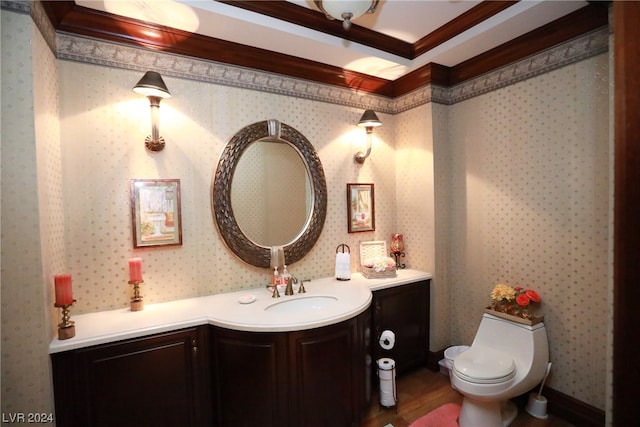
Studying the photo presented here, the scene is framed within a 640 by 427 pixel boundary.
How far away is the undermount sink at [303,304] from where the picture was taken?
1987 mm

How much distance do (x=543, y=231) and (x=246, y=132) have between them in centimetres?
227

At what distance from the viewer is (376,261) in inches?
100

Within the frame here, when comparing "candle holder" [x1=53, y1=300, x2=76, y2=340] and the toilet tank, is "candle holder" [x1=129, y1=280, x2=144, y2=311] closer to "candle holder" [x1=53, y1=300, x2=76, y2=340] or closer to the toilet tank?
"candle holder" [x1=53, y1=300, x2=76, y2=340]

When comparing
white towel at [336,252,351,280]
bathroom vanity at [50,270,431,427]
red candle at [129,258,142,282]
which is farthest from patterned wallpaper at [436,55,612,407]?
red candle at [129,258,142,282]

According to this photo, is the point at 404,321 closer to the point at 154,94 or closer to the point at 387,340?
the point at 387,340

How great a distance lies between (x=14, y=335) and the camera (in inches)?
51.8

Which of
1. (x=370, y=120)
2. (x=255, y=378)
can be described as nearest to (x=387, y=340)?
(x=255, y=378)

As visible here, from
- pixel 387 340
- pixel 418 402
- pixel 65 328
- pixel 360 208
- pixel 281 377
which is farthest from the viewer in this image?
pixel 360 208

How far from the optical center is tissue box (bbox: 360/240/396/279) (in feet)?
8.13

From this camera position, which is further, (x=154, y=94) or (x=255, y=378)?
(x=154, y=94)

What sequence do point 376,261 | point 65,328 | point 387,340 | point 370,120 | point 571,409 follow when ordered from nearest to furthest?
point 65,328 → point 571,409 → point 387,340 → point 370,120 → point 376,261

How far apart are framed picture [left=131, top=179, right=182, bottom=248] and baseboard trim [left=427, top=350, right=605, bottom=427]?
2774 millimetres

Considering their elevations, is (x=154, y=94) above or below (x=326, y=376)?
above

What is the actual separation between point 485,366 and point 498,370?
0.07 meters
